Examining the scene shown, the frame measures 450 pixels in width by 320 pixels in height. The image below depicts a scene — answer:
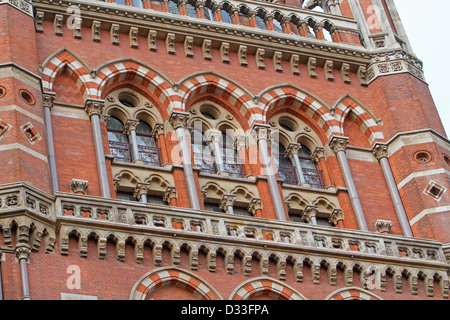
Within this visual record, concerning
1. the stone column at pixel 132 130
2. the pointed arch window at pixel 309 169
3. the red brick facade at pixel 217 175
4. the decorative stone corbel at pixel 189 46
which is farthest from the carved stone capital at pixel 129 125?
the pointed arch window at pixel 309 169

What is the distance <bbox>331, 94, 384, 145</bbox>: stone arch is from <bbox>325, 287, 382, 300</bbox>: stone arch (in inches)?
215

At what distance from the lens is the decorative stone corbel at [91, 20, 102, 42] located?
88.2ft

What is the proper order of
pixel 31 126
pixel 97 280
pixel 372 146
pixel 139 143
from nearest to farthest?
pixel 97 280 → pixel 31 126 → pixel 139 143 → pixel 372 146

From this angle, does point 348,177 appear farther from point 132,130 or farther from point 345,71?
point 132,130

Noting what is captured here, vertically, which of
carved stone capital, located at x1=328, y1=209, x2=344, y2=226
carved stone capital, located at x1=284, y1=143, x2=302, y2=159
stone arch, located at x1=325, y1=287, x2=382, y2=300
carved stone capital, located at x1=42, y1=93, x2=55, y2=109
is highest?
carved stone capital, located at x1=42, y1=93, x2=55, y2=109

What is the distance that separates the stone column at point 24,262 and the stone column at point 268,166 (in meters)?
6.27

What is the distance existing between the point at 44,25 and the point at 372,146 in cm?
834

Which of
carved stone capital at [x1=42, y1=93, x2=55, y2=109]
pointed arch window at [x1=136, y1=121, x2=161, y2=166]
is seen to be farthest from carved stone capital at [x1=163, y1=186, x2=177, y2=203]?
carved stone capital at [x1=42, y1=93, x2=55, y2=109]

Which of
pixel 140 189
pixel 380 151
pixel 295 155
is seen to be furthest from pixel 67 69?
pixel 380 151

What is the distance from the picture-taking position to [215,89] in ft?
89.8

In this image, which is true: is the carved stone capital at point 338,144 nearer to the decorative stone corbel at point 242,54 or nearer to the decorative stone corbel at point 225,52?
the decorative stone corbel at point 242,54

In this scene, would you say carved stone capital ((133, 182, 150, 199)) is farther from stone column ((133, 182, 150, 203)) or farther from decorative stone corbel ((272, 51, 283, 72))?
decorative stone corbel ((272, 51, 283, 72))
